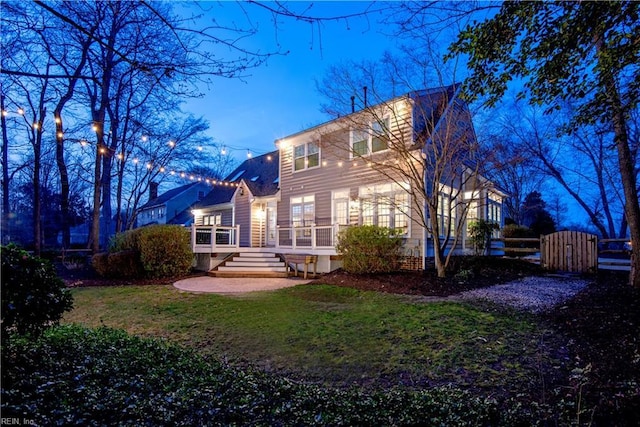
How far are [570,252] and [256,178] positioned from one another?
1528 cm

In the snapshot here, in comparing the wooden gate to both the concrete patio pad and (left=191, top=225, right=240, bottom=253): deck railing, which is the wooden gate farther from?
(left=191, top=225, right=240, bottom=253): deck railing

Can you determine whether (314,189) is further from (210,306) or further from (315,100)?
(210,306)

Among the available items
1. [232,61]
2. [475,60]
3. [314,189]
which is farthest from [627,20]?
[314,189]

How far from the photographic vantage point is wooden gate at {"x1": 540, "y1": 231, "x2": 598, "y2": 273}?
10.6 meters

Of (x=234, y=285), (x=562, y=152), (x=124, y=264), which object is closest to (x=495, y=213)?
(x=562, y=152)

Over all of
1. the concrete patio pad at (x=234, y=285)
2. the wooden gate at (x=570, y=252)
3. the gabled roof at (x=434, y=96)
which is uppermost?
the gabled roof at (x=434, y=96)

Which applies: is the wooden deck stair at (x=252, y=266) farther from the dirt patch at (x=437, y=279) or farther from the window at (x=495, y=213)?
the window at (x=495, y=213)

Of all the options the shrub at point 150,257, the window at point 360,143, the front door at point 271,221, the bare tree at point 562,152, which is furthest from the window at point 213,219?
the bare tree at point 562,152

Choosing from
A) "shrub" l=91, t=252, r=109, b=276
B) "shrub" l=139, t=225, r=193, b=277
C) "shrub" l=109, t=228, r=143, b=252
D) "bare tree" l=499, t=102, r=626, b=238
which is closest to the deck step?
"shrub" l=139, t=225, r=193, b=277

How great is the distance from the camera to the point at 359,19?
2.89 meters

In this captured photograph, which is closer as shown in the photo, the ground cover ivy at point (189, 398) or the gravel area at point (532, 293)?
the ground cover ivy at point (189, 398)

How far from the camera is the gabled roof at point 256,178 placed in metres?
16.8

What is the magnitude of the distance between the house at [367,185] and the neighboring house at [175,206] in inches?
550

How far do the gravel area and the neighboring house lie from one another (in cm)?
2679
